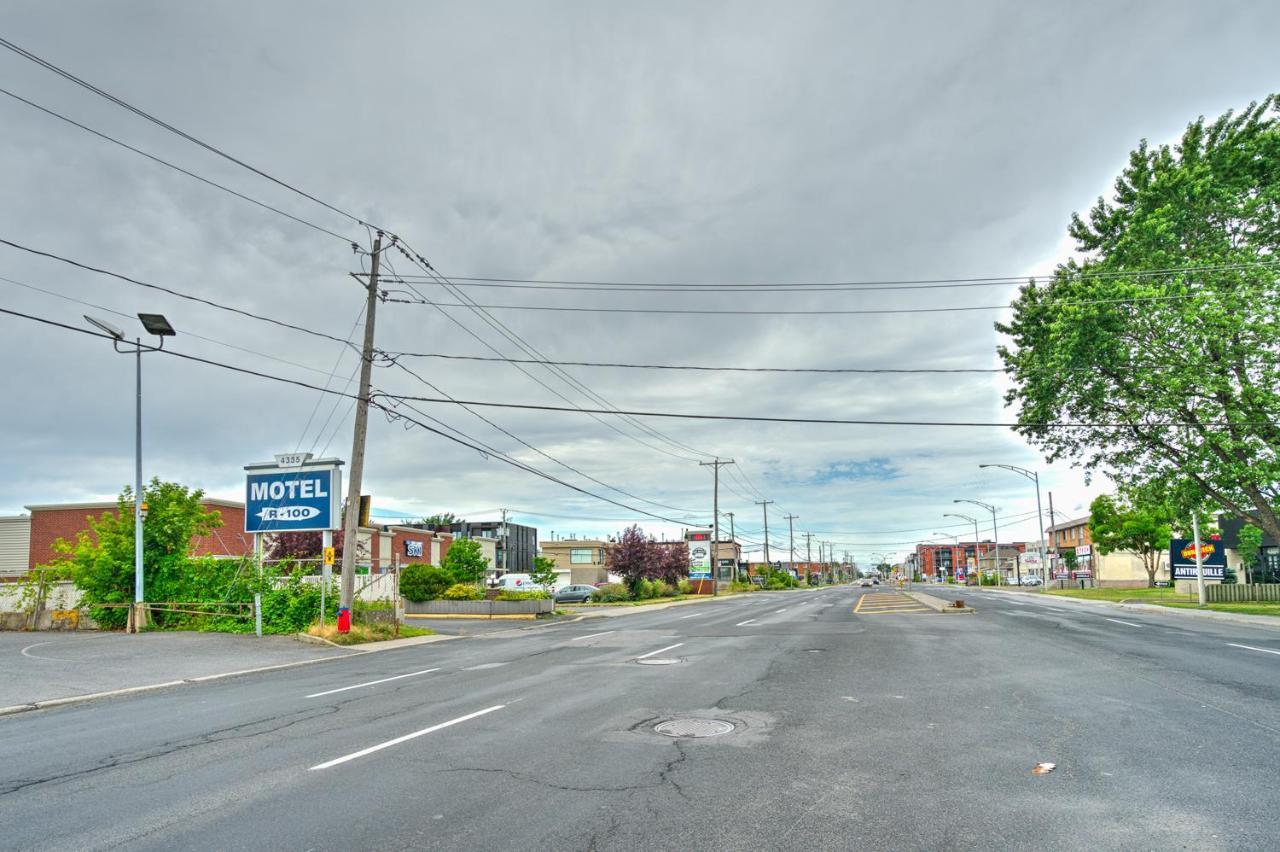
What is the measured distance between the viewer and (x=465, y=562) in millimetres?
46812

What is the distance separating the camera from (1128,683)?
36.2 feet

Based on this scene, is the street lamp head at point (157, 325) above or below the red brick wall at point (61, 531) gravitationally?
above

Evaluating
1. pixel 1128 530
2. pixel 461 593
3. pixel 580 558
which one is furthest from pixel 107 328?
pixel 580 558

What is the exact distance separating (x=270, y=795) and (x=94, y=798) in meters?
1.54

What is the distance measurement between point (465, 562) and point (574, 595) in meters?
11.5

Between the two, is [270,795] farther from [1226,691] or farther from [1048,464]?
[1048,464]

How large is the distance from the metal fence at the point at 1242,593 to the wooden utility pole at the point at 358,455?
4124 centimetres

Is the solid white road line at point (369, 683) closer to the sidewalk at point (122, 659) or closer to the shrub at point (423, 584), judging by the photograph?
the sidewalk at point (122, 659)

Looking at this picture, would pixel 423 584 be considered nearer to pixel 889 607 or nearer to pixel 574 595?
pixel 574 595

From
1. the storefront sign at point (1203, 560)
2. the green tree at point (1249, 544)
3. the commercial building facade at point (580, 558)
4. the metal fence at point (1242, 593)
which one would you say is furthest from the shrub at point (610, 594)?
the commercial building facade at point (580, 558)

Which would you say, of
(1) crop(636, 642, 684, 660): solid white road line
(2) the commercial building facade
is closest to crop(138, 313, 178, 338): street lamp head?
(1) crop(636, 642, 684, 660): solid white road line

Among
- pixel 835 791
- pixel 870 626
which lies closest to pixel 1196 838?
pixel 835 791

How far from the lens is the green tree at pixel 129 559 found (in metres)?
25.1

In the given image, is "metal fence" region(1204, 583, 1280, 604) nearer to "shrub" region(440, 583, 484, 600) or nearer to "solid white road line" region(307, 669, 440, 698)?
"shrub" region(440, 583, 484, 600)
